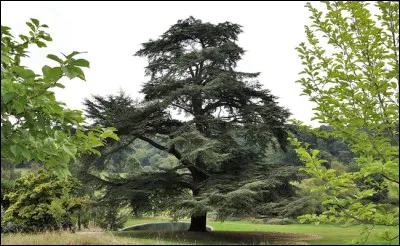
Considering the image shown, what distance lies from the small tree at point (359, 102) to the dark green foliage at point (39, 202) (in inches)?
536

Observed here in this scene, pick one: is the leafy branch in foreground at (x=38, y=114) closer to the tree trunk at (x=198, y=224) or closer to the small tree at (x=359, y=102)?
the small tree at (x=359, y=102)

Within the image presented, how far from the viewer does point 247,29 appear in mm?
19922

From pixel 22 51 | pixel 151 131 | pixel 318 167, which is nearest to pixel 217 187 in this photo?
pixel 151 131

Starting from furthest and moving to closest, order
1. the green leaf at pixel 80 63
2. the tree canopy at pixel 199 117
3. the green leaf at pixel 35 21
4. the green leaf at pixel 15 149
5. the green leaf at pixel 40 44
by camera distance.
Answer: the tree canopy at pixel 199 117
the green leaf at pixel 40 44
the green leaf at pixel 35 21
the green leaf at pixel 15 149
the green leaf at pixel 80 63

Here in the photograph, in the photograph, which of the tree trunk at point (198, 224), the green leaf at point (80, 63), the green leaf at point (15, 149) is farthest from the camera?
the tree trunk at point (198, 224)

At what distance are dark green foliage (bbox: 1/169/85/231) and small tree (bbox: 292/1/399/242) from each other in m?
13.6

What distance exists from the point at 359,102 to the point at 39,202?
53.4ft

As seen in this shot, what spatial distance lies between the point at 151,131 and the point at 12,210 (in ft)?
25.1

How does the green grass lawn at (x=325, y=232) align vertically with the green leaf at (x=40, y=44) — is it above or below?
below

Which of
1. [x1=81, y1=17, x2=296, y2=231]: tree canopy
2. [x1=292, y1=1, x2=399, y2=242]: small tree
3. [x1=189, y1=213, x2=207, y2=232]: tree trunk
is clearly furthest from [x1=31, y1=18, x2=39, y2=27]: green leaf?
[x1=189, y1=213, x2=207, y2=232]: tree trunk

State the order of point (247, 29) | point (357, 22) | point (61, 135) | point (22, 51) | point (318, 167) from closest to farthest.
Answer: point (61, 135)
point (22, 51)
point (318, 167)
point (357, 22)
point (247, 29)

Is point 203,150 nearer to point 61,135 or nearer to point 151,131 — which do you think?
point 151,131


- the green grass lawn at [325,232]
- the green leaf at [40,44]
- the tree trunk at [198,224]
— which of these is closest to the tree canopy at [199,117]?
the tree trunk at [198,224]

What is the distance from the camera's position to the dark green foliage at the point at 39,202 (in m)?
15.5
